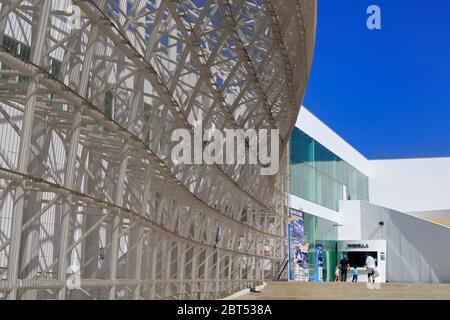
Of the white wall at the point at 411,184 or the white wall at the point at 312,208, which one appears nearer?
the white wall at the point at 312,208

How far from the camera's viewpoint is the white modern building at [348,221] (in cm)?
4972

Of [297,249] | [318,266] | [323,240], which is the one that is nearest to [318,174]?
[323,240]

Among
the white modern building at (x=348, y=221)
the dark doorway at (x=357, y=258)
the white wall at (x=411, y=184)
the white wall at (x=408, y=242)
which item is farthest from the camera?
the white wall at (x=411, y=184)

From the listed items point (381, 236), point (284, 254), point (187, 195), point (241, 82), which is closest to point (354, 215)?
point (381, 236)

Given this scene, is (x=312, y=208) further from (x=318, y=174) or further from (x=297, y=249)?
(x=297, y=249)

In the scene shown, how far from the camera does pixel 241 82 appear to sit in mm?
26094

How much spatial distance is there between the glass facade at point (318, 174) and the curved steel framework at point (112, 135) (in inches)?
541

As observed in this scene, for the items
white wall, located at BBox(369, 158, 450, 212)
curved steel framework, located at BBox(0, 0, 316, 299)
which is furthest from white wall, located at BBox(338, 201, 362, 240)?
curved steel framework, located at BBox(0, 0, 316, 299)

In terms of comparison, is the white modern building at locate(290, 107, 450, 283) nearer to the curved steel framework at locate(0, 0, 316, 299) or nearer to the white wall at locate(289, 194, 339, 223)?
the white wall at locate(289, 194, 339, 223)

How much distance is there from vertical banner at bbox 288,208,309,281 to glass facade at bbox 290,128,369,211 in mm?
2557

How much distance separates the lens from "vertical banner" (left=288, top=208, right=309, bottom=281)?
4350 cm

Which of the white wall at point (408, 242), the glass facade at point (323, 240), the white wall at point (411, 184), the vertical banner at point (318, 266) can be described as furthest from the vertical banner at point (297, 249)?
the white wall at point (411, 184)

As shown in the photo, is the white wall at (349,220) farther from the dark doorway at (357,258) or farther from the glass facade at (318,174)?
the dark doorway at (357,258)

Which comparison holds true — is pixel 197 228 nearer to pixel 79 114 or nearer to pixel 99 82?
pixel 99 82
